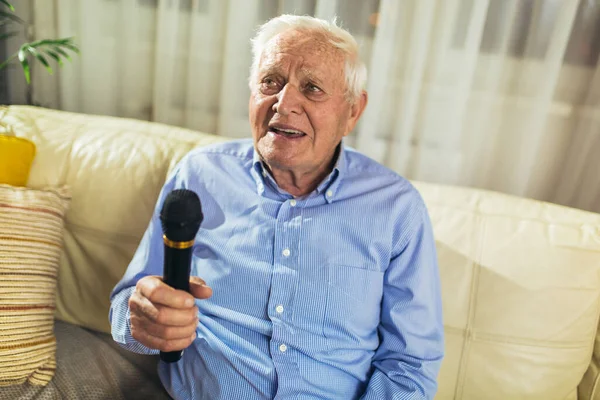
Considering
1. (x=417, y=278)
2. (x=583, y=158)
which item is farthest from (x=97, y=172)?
(x=583, y=158)

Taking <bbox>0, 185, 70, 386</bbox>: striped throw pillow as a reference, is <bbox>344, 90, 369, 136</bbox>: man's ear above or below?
above

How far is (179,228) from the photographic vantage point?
700mm

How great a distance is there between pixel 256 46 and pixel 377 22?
623 mm

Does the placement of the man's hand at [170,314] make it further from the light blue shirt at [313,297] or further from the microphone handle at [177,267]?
the light blue shirt at [313,297]

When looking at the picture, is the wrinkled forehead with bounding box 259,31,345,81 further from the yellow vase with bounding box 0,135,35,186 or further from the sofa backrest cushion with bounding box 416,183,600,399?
the yellow vase with bounding box 0,135,35,186

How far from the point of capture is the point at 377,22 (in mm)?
1645

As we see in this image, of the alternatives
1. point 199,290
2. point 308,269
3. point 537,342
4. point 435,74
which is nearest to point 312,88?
point 308,269

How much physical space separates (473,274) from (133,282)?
859 millimetres

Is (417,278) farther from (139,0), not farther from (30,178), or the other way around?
(139,0)

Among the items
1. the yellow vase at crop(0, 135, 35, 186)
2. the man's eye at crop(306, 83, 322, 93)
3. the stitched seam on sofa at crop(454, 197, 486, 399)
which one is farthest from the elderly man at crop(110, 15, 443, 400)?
the yellow vase at crop(0, 135, 35, 186)

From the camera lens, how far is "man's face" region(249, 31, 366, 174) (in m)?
1.11

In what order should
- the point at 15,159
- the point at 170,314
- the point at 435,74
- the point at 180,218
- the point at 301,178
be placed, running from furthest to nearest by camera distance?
the point at 435,74
the point at 15,159
the point at 301,178
the point at 170,314
the point at 180,218

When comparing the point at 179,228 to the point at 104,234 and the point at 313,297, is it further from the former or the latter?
the point at 104,234

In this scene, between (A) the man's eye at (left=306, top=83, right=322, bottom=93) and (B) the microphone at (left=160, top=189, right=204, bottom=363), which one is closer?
(B) the microphone at (left=160, top=189, right=204, bottom=363)
